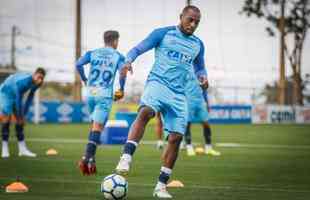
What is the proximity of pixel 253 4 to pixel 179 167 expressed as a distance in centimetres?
4631

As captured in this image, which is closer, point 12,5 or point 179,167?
point 179,167

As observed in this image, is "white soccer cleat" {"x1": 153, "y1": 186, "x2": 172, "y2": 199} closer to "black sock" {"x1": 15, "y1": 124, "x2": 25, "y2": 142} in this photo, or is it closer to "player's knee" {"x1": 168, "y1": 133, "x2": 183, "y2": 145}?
"player's knee" {"x1": 168, "y1": 133, "x2": 183, "y2": 145}

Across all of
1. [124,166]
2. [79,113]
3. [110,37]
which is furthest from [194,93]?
[79,113]

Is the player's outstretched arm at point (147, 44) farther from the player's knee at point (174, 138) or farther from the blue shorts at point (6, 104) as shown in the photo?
the blue shorts at point (6, 104)

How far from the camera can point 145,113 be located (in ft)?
32.5

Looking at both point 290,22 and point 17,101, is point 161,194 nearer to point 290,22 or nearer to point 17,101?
point 17,101

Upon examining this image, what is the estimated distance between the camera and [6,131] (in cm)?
1823

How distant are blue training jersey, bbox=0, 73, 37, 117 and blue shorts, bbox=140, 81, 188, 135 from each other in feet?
25.0

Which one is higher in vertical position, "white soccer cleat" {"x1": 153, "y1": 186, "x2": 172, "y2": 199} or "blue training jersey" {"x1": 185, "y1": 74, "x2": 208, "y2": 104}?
"blue training jersey" {"x1": 185, "y1": 74, "x2": 208, "y2": 104}

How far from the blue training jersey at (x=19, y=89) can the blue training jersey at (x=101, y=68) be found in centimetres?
337

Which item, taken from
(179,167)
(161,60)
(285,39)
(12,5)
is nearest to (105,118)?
(179,167)

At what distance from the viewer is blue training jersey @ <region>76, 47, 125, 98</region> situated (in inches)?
553

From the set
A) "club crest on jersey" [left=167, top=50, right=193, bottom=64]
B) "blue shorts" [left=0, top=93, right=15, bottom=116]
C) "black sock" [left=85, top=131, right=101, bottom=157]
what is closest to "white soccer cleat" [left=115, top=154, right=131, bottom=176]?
"club crest on jersey" [left=167, top=50, right=193, bottom=64]

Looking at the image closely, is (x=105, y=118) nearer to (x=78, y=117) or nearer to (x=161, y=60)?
(x=161, y=60)
